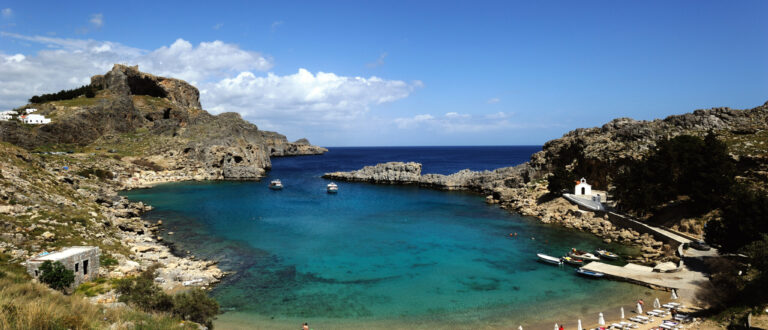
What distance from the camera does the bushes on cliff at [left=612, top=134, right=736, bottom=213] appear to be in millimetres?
34656

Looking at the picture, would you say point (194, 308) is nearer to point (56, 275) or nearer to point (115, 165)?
point (56, 275)

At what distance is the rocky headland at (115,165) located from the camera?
2623 centimetres

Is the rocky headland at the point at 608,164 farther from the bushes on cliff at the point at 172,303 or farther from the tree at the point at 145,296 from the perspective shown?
Result: the tree at the point at 145,296

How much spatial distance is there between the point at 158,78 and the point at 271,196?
346 feet

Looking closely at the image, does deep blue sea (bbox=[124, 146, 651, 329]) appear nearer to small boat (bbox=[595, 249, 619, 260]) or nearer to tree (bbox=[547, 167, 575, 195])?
small boat (bbox=[595, 249, 619, 260])

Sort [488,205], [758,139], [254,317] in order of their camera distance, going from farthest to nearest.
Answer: [488,205] → [758,139] → [254,317]

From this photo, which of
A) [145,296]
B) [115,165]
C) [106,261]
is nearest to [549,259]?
[145,296]

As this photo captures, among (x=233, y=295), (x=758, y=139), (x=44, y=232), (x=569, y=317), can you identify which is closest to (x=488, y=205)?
(x=758, y=139)

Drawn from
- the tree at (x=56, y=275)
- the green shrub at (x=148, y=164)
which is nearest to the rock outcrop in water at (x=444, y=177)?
the green shrub at (x=148, y=164)

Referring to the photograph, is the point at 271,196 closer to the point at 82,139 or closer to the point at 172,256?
the point at 172,256

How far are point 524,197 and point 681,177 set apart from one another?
24.4m

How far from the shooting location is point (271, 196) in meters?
72.4

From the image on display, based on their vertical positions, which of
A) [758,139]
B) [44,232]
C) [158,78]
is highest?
[158,78]

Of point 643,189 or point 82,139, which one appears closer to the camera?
point 643,189
